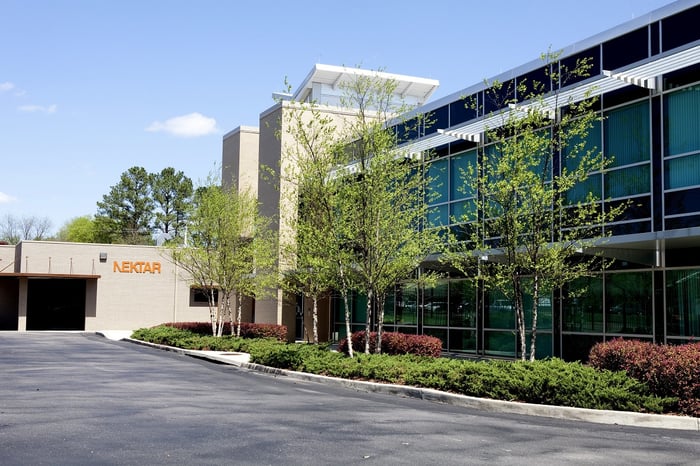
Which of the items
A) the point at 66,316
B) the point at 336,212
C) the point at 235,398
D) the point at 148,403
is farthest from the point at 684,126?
the point at 66,316

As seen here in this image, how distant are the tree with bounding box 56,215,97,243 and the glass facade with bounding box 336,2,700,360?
79.9m

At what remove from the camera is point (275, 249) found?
33.3 m

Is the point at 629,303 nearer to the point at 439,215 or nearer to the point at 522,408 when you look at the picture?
the point at 522,408

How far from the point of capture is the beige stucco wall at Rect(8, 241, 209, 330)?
48531mm

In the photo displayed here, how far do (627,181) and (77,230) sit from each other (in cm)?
9526

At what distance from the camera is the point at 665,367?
43.2 feet

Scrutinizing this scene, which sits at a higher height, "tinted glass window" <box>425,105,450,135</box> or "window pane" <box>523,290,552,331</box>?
"tinted glass window" <box>425,105,450,135</box>

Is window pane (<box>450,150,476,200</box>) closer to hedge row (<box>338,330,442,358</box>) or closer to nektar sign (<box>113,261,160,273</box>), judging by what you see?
hedge row (<box>338,330,442,358</box>)

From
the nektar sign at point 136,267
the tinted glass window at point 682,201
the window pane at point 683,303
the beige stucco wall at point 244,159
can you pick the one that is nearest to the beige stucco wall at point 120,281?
the nektar sign at point 136,267

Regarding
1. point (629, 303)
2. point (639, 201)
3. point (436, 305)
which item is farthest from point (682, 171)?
point (436, 305)

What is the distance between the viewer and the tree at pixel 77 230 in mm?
99037

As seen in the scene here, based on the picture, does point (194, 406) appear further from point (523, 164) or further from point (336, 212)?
point (336, 212)

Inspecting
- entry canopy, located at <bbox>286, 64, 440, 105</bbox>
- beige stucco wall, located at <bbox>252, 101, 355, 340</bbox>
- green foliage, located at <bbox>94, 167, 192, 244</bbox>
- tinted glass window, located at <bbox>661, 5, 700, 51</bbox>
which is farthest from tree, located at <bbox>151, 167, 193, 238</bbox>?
tinted glass window, located at <bbox>661, 5, 700, 51</bbox>

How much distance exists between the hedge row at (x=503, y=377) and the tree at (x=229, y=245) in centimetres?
1048
